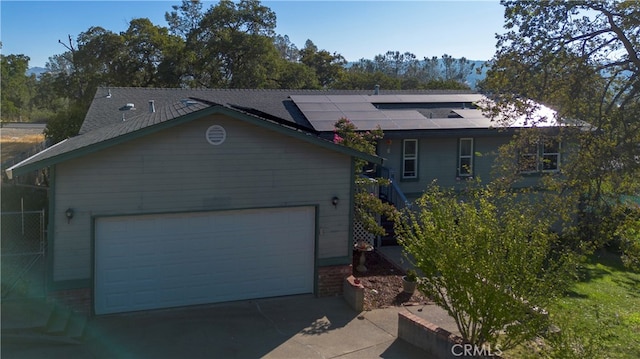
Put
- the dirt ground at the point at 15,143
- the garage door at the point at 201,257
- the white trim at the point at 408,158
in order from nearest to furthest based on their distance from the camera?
1. the garage door at the point at 201,257
2. the white trim at the point at 408,158
3. the dirt ground at the point at 15,143

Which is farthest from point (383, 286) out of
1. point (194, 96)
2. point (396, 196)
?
point (194, 96)

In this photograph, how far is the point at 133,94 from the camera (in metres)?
19.0

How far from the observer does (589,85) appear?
11.6 metres

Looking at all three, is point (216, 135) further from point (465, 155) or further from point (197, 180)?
point (465, 155)

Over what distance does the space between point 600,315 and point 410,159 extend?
25.5 ft

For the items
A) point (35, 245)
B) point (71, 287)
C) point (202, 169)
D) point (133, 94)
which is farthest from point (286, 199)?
point (133, 94)

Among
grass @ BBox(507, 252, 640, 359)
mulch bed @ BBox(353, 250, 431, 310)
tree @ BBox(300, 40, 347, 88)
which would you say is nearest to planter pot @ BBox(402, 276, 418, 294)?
mulch bed @ BBox(353, 250, 431, 310)

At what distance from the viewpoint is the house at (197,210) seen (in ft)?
32.1

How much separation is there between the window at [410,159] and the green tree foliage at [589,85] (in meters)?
5.34

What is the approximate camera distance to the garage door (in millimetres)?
10203

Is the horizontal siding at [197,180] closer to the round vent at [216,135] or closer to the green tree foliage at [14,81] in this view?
the round vent at [216,135]

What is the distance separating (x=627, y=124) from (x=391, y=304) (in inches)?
244

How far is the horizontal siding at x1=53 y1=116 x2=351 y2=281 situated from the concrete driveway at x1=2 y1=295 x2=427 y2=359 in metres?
1.35

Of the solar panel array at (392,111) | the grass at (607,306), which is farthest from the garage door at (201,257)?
the solar panel array at (392,111)
